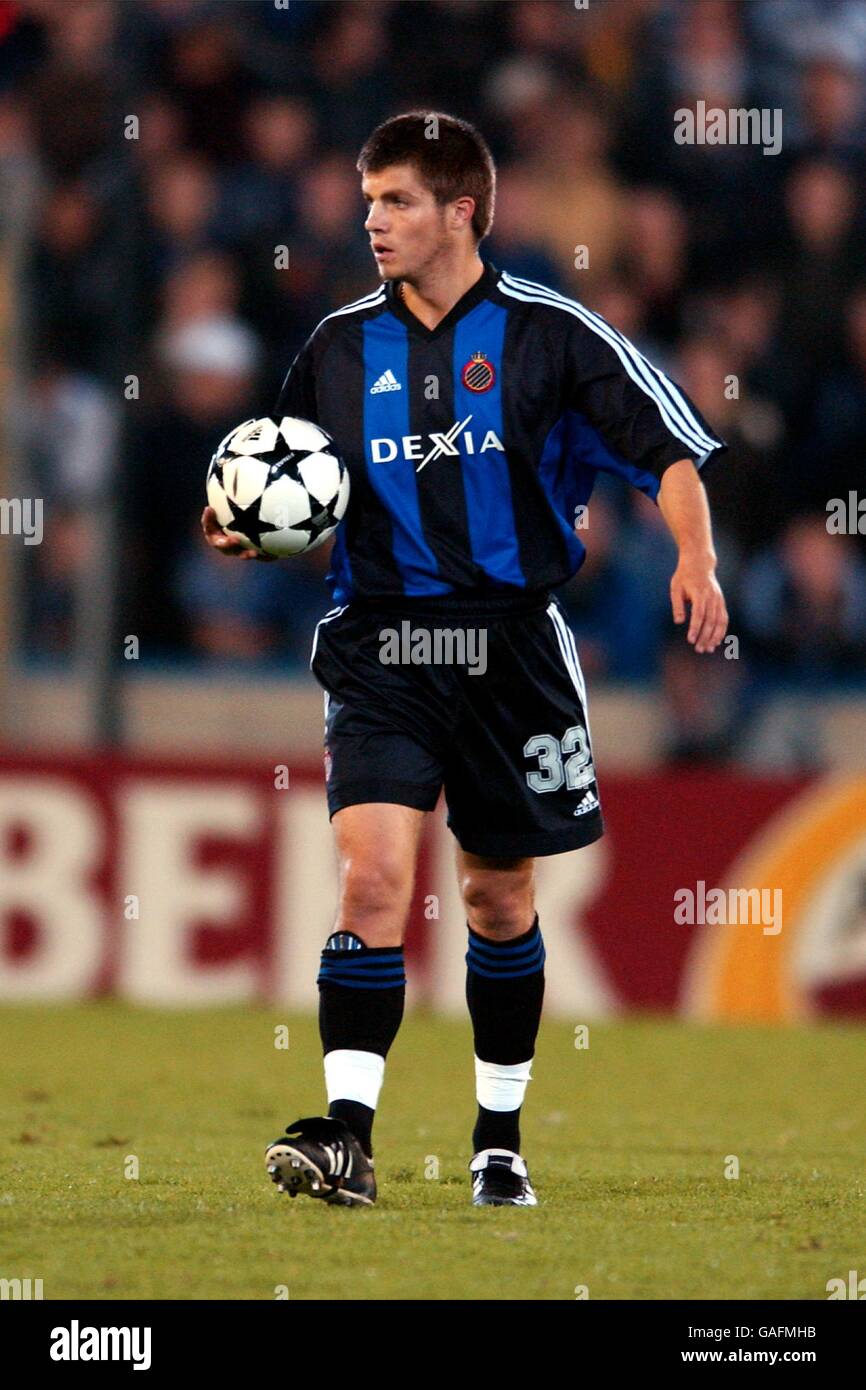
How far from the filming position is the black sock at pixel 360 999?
464 cm

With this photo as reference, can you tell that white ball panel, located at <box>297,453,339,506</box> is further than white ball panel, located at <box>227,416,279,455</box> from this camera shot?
No

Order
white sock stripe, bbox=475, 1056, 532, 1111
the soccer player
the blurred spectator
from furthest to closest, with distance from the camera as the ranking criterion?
the blurred spectator
white sock stripe, bbox=475, 1056, 532, 1111
the soccer player

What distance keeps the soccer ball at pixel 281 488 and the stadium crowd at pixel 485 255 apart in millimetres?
5284

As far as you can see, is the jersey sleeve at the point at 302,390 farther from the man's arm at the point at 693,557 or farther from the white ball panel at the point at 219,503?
the man's arm at the point at 693,557

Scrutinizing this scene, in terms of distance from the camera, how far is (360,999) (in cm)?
466

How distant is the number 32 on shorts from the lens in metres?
4.89

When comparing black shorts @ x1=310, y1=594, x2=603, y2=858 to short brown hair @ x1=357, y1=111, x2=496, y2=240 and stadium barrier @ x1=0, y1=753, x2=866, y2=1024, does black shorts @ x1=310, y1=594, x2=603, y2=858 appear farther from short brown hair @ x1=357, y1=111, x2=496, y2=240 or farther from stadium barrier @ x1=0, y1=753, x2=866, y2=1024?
stadium barrier @ x1=0, y1=753, x2=866, y2=1024

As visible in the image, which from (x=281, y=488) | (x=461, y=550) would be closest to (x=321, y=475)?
(x=281, y=488)

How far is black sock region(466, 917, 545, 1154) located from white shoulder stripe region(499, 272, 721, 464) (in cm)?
113

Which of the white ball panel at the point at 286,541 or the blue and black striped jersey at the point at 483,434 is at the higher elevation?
the blue and black striped jersey at the point at 483,434

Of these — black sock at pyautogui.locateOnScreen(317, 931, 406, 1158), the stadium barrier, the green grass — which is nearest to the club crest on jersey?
black sock at pyautogui.locateOnScreen(317, 931, 406, 1158)

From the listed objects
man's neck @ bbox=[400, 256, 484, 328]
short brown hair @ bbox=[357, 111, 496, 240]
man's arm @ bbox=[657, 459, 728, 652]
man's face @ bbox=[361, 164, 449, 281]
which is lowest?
man's arm @ bbox=[657, 459, 728, 652]

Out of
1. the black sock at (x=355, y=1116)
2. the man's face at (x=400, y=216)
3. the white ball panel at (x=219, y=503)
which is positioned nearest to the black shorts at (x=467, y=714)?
the white ball panel at (x=219, y=503)

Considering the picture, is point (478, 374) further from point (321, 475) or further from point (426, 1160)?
point (426, 1160)
